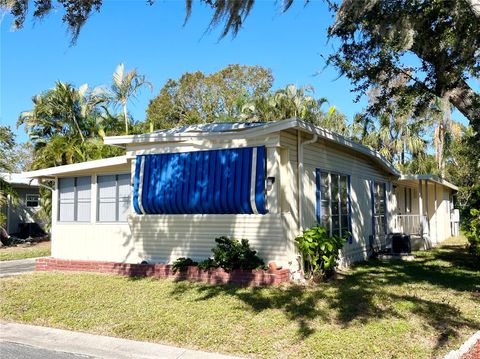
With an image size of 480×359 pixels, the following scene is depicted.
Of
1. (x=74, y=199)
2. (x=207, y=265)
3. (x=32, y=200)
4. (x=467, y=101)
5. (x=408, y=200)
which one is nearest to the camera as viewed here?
(x=467, y=101)

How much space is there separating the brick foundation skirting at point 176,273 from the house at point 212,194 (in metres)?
0.63

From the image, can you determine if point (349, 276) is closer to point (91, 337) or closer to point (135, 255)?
point (135, 255)

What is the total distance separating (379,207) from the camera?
1548 centimetres

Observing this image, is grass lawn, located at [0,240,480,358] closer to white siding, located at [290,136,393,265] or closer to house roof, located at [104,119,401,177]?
white siding, located at [290,136,393,265]

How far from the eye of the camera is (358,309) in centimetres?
710

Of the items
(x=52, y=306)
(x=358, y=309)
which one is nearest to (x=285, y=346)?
(x=358, y=309)

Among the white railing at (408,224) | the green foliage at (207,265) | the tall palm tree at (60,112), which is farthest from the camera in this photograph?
the tall palm tree at (60,112)

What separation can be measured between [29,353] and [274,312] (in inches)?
136

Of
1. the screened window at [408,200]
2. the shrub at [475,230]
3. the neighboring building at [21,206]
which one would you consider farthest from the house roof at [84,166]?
the screened window at [408,200]

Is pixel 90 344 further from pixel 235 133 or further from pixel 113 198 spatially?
pixel 113 198

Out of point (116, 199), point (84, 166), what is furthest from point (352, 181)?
point (84, 166)

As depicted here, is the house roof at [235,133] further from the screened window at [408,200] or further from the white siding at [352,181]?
the screened window at [408,200]

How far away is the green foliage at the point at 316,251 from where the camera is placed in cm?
936

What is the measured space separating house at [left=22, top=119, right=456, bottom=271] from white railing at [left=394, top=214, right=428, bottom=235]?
127 inches
